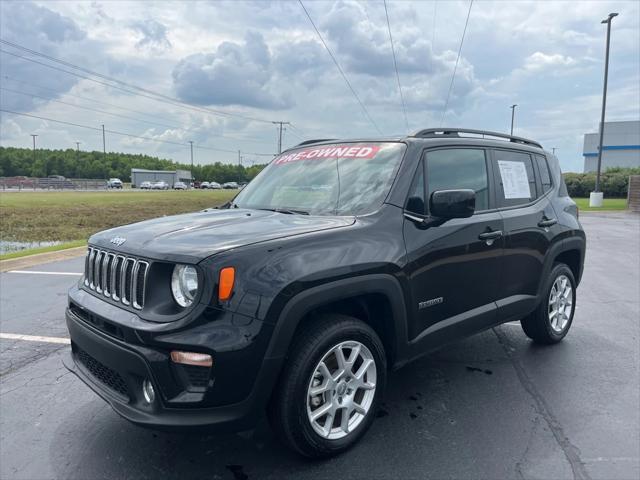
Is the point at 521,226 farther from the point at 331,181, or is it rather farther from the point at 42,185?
the point at 42,185

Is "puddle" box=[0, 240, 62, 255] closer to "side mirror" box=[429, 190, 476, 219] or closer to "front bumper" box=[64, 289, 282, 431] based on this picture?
"front bumper" box=[64, 289, 282, 431]

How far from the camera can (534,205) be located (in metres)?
4.49

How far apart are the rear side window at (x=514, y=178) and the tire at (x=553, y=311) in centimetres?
84

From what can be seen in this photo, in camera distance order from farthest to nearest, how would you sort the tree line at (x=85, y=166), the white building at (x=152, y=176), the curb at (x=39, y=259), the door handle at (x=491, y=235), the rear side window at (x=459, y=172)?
the tree line at (x=85, y=166) → the white building at (x=152, y=176) → the curb at (x=39, y=259) → the door handle at (x=491, y=235) → the rear side window at (x=459, y=172)

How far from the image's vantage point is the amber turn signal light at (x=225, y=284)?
247 centimetres

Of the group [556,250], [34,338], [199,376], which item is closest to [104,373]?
[199,376]

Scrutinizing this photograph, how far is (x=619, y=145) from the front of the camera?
67.7m

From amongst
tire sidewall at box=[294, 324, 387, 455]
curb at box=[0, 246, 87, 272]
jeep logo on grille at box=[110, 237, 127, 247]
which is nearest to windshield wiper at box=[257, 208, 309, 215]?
tire sidewall at box=[294, 324, 387, 455]

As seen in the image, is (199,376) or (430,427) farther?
(430,427)

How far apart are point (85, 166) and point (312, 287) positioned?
130m

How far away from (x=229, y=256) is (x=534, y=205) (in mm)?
3126

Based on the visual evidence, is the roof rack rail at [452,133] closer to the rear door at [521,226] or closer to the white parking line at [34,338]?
the rear door at [521,226]

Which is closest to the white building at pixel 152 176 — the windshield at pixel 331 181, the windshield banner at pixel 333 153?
the windshield banner at pixel 333 153

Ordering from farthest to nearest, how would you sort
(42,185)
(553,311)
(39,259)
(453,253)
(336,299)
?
(42,185), (39,259), (553,311), (453,253), (336,299)
